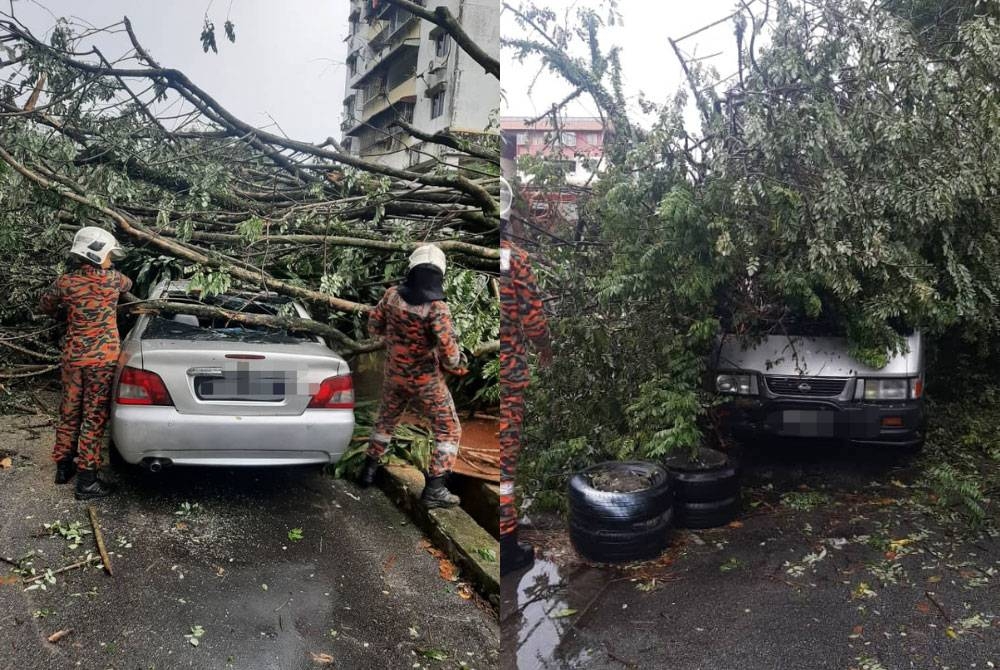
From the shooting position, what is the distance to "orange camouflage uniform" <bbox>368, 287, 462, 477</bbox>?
1.72m

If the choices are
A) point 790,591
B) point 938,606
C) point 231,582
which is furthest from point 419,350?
point 938,606

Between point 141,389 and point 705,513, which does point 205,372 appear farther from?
point 705,513

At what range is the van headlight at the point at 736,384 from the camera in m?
1.43

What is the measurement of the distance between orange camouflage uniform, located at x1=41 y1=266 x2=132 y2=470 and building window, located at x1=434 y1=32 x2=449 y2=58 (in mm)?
886

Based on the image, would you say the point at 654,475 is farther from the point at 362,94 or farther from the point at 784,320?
the point at 362,94

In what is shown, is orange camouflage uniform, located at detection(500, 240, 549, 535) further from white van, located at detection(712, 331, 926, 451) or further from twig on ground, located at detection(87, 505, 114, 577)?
twig on ground, located at detection(87, 505, 114, 577)

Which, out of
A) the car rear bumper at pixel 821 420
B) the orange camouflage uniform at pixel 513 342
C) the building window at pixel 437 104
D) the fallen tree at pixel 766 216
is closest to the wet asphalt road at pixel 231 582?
the orange camouflage uniform at pixel 513 342

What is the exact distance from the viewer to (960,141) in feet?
5.20

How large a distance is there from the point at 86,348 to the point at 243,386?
0.33 m

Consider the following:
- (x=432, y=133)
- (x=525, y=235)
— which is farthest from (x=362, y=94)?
(x=525, y=235)

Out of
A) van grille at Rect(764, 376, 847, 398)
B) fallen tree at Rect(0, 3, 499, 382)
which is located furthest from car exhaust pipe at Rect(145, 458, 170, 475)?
van grille at Rect(764, 376, 847, 398)

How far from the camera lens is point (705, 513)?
57.0 inches

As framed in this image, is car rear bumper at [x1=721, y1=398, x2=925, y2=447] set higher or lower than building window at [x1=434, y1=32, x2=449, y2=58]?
lower

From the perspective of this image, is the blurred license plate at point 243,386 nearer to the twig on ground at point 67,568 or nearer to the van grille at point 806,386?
the twig on ground at point 67,568
